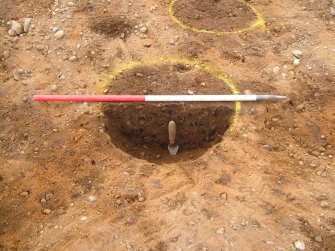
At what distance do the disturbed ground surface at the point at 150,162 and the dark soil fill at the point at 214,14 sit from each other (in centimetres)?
23

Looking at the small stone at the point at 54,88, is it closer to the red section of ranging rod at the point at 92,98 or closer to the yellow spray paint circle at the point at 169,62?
the red section of ranging rod at the point at 92,98

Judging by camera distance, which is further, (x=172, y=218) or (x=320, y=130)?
(x=320, y=130)

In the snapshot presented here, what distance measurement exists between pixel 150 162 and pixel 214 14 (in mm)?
2676

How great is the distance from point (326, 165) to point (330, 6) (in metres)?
2.93

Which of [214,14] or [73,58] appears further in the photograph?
[214,14]

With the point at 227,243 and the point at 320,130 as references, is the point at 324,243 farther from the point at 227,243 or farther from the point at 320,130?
the point at 320,130

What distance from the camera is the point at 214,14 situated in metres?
5.81

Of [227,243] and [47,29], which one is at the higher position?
[47,29]

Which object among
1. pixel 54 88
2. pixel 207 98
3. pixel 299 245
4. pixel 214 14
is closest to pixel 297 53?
pixel 214 14

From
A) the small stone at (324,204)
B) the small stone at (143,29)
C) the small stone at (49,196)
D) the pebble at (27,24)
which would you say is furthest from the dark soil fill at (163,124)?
the pebble at (27,24)

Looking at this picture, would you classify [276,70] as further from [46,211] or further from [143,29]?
[46,211]

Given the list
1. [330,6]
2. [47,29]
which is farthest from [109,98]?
[330,6]

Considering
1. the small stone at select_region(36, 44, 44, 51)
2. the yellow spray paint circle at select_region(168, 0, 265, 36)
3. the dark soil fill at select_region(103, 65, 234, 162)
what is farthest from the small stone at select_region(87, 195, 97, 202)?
the yellow spray paint circle at select_region(168, 0, 265, 36)

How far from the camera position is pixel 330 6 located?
5.89 meters
